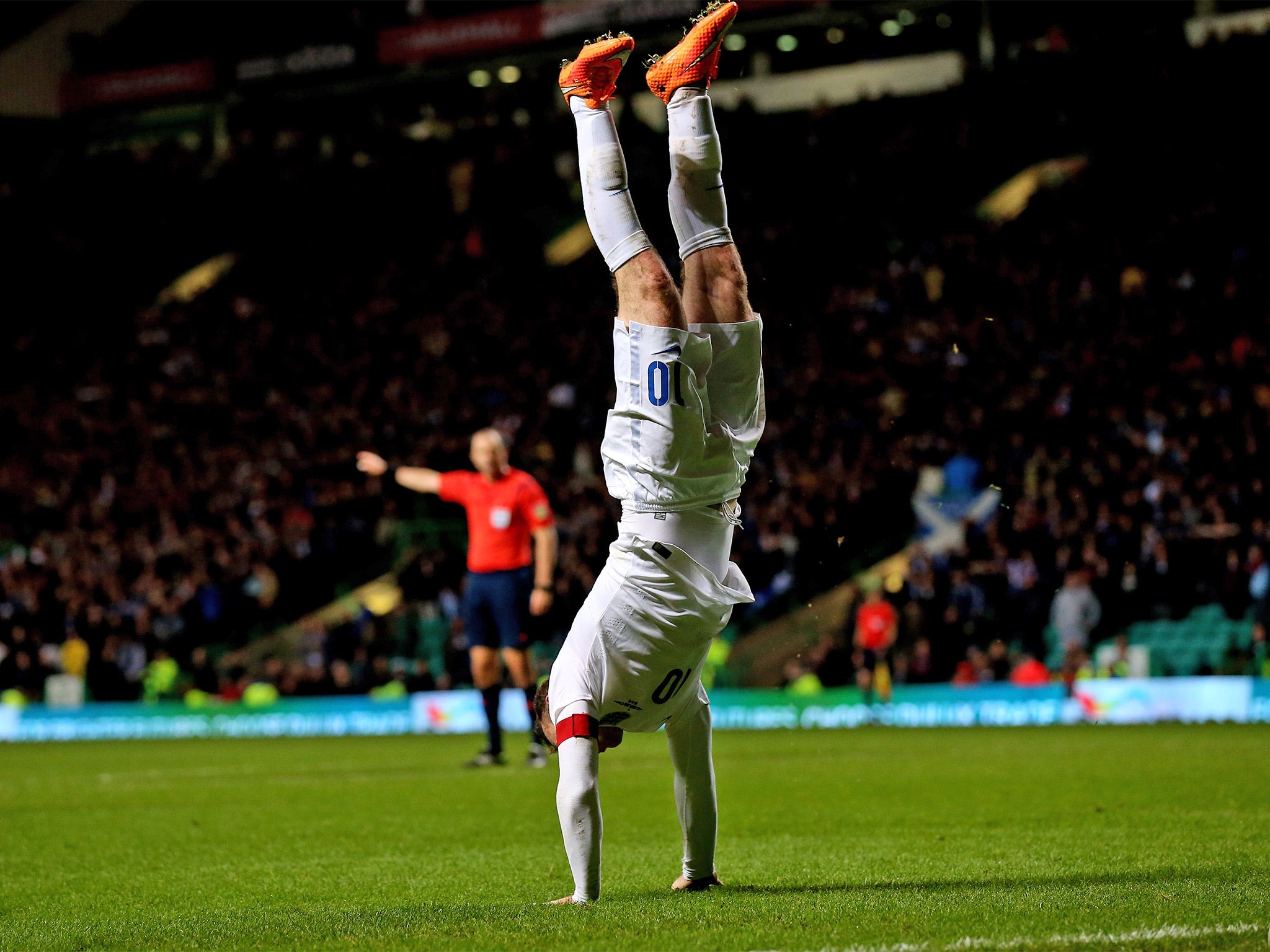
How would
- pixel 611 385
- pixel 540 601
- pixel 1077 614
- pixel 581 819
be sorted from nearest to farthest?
pixel 581 819 < pixel 540 601 < pixel 1077 614 < pixel 611 385

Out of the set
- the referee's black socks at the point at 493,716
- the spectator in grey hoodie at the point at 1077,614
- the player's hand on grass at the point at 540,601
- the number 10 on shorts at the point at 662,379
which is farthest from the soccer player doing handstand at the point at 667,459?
the spectator in grey hoodie at the point at 1077,614

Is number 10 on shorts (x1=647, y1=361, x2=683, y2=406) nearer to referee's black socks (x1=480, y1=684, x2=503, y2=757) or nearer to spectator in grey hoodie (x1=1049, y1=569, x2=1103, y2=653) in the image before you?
referee's black socks (x1=480, y1=684, x2=503, y2=757)

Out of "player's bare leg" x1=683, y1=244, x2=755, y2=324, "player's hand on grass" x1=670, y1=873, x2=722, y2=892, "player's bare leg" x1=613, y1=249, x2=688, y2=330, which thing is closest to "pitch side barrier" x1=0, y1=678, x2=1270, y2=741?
"player's hand on grass" x1=670, y1=873, x2=722, y2=892

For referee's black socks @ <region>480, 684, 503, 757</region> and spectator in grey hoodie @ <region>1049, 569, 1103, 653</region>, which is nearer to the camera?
referee's black socks @ <region>480, 684, 503, 757</region>

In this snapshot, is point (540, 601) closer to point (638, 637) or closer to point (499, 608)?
point (499, 608)

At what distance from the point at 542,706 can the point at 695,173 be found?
2.19 metres

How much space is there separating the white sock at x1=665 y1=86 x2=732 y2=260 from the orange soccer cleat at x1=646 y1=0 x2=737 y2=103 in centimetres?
4

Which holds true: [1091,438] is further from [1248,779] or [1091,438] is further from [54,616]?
[54,616]

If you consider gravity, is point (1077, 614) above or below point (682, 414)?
below

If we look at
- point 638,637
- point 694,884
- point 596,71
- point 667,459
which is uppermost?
point 596,71

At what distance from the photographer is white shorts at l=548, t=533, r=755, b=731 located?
Result: 6004 mm

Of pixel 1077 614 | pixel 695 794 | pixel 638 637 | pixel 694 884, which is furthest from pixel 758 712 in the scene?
pixel 638 637

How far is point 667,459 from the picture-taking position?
5.98 m

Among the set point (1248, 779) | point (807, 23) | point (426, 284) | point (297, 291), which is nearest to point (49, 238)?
point (297, 291)
